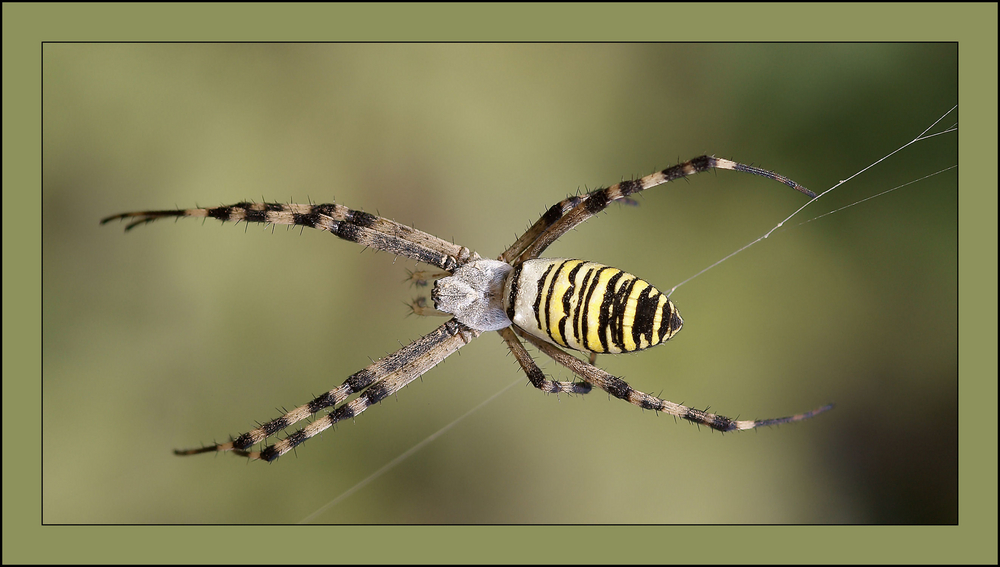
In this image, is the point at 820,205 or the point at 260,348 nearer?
the point at 820,205

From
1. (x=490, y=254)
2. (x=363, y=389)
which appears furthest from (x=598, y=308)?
(x=490, y=254)

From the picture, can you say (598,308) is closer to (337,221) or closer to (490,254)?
(337,221)

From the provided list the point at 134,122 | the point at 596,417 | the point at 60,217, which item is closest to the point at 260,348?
the point at 60,217

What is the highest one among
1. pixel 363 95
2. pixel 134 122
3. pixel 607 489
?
pixel 363 95

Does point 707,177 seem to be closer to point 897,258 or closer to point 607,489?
point 897,258

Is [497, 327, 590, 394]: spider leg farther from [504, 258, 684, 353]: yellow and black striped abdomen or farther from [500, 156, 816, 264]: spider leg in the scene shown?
[500, 156, 816, 264]: spider leg

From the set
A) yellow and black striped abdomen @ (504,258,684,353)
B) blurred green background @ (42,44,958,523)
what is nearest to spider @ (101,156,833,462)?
yellow and black striped abdomen @ (504,258,684,353)

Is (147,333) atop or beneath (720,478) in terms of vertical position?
atop
